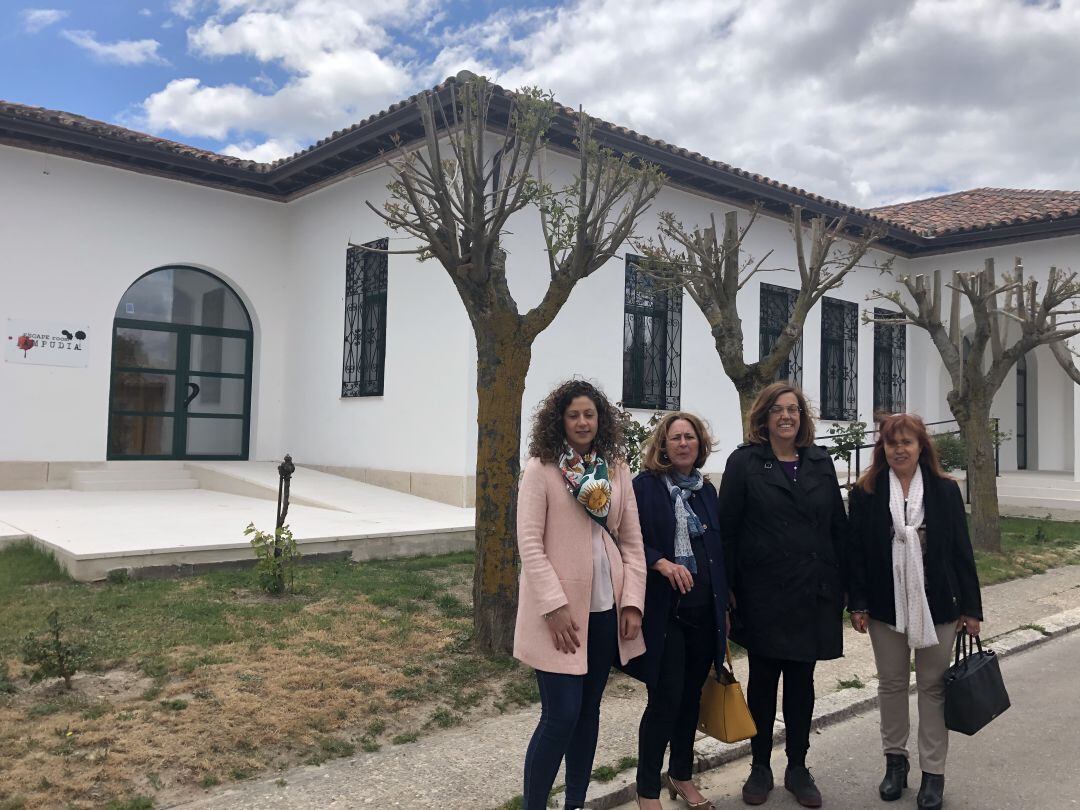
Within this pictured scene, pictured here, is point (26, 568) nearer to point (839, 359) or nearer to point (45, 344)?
point (45, 344)

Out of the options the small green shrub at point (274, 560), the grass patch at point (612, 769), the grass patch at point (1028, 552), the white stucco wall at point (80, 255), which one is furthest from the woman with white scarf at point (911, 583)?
the white stucco wall at point (80, 255)

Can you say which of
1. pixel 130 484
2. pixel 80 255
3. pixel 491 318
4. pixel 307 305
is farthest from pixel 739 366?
pixel 80 255

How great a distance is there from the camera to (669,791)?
12.8 feet

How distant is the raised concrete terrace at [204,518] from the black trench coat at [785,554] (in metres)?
5.23

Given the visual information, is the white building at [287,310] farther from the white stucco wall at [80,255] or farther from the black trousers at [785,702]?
the black trousers at [785,702]

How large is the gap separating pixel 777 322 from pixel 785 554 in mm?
12238

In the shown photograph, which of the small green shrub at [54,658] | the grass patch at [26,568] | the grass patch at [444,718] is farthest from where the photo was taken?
the grass patch at [26,568]

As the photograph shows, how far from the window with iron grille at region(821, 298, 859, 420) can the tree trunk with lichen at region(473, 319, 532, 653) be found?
11900mm

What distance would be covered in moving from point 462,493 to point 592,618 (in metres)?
7.99

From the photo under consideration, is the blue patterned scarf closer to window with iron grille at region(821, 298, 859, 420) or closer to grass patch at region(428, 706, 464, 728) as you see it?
grass patch at region(428, 706, 464, 728)

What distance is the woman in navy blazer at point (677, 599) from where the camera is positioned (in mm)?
3496

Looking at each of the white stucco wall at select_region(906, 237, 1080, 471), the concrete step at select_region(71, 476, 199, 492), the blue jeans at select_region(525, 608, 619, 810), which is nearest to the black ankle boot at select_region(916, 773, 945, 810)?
the blue jeans at select_region(525, 608, 619, 810)

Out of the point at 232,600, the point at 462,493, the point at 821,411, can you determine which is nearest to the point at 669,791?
the point at 232,600

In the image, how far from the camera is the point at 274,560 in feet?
21.9
